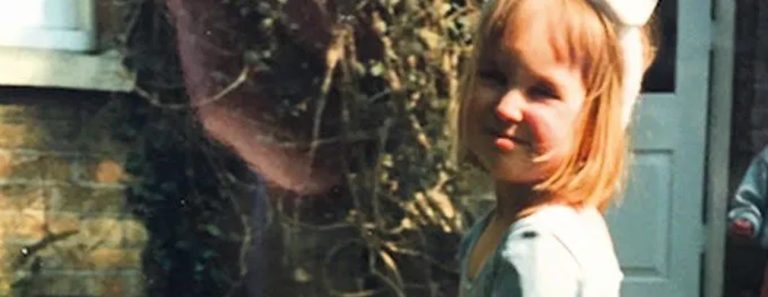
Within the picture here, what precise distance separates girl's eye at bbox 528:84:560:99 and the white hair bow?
13cm

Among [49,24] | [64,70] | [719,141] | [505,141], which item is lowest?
[719,141]

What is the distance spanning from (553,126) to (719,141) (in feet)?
11.3

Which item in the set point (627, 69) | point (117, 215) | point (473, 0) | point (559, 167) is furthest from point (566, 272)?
point (117, 215)

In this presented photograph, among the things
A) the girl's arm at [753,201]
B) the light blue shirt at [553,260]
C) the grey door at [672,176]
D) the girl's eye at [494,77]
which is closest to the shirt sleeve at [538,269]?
the light blue shirt at [553,260]

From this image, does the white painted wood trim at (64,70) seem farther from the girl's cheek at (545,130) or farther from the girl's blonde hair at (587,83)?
the girl's cheek at (545,130)

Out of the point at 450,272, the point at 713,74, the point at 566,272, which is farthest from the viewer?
the point at 713,74

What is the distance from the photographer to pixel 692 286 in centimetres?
570

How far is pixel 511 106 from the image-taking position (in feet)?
7.56

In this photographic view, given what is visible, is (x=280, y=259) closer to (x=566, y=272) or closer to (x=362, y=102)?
(x=362, y=102)

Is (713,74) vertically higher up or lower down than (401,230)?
higher up

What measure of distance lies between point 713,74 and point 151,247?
2.16 meters

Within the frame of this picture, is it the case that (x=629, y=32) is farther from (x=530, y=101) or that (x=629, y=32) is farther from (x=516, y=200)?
(x=516, y=200)

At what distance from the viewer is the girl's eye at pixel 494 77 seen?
2.34 m

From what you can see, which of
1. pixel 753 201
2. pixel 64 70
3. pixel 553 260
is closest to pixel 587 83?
pixel 553 260
